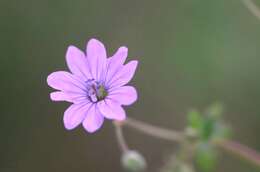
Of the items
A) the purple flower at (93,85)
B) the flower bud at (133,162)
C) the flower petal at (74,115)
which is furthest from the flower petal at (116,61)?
the flower bud at (133,162)

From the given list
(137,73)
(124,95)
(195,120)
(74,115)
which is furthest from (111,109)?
(137,73)

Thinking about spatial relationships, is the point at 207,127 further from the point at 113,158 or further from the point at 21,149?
the point at 21,149

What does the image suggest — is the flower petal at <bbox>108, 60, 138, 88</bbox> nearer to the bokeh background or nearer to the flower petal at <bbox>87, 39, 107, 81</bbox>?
the flower petal at <bbox>87, 39, 107, 81</bbox>

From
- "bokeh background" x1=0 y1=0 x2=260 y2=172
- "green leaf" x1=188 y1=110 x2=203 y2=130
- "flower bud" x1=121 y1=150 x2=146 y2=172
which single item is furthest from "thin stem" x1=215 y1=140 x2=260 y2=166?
"bokeh background" x1=0 y1=0 x2=260 y2=172

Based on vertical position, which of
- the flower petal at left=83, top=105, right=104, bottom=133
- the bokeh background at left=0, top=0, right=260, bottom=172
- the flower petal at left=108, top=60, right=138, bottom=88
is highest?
the bokeh background at left=0, top=0, right=260, bottom=172

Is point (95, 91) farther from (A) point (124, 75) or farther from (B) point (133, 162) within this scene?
(B) point (133, 162)

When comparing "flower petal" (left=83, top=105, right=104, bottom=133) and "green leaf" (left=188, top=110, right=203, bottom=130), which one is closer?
"flower petal" (left=83, top=105, right=104, bottom=133)
